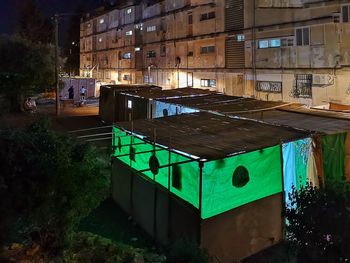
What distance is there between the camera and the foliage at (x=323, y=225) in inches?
210

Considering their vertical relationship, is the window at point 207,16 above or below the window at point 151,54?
above

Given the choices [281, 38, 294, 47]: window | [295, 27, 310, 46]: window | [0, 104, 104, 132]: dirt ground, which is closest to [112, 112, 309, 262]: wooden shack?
[0, 104, 104, 132]: dirt ground

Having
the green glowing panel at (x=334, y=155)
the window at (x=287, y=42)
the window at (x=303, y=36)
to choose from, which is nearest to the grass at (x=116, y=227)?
the green glowing panel at (x=334, y=155)

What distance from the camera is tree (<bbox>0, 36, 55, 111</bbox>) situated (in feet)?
50.4

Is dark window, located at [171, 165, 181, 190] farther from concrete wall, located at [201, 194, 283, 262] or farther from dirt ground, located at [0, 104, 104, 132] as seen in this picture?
dirt ground, located at [0, 104, 104, 132]

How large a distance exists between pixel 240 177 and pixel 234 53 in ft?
70.3

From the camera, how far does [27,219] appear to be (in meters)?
5.32

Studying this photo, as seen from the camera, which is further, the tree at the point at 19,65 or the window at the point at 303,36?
the window at the point at 303,36

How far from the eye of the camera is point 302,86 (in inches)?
917

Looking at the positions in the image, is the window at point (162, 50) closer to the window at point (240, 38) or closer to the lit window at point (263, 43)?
the window at point (240, 38)

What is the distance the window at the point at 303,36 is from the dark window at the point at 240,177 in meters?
16.7

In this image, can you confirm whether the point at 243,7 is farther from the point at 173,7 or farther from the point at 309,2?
the point at 173,7

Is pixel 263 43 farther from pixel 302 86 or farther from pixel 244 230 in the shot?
pixel 244 230

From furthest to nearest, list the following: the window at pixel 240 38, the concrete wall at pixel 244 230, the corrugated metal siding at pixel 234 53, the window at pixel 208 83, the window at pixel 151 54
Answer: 1. the window at pixel 151 54
2. the window at pixel 208 83
3. the corrugated metal siding at pixel 234 53
4. the window at pixel 240 38
5. the concrete wall at pixel 244 230
